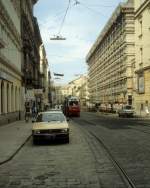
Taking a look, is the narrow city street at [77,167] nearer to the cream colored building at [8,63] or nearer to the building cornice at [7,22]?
the cream colored building at [8,63]

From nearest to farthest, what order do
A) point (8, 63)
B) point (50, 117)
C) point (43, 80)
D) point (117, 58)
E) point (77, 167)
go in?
1. point (77, 167)
2. point (50, 117)
3. point (8, 63)
4. point (117, 58)
5. point (43, 80)

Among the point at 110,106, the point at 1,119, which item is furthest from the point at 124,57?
the point at 1,119

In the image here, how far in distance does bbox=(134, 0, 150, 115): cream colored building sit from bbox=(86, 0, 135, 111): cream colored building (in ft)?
32.7

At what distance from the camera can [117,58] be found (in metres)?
90.9

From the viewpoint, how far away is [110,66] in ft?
329

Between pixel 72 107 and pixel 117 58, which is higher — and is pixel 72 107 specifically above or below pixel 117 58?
below

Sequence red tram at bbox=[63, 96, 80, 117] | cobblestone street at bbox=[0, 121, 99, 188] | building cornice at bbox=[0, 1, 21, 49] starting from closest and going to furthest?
1. cobblestone street at bbox=[0, 121, 99, 188]
2. building cornice at bbox=[0, 1, 21, 49]
3. red tram at bbox=[63, 96, 80, 117]

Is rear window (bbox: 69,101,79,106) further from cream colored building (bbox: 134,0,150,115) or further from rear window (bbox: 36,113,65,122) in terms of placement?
rear window (bbox: 36,113,65,122)

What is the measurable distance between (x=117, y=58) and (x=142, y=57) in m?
23.0

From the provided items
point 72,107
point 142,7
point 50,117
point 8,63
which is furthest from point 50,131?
point 72,107

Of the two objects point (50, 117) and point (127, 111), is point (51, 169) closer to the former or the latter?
point (50, 117)

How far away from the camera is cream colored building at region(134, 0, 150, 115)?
64438 millimetres

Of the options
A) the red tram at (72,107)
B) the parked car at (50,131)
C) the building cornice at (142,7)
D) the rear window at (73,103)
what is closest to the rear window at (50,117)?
the parked car at (50,131)

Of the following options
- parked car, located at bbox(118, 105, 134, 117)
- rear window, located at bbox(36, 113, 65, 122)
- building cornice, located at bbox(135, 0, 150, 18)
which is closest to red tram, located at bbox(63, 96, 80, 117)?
parked car, located at bbox(118, 105, 134, 117)
